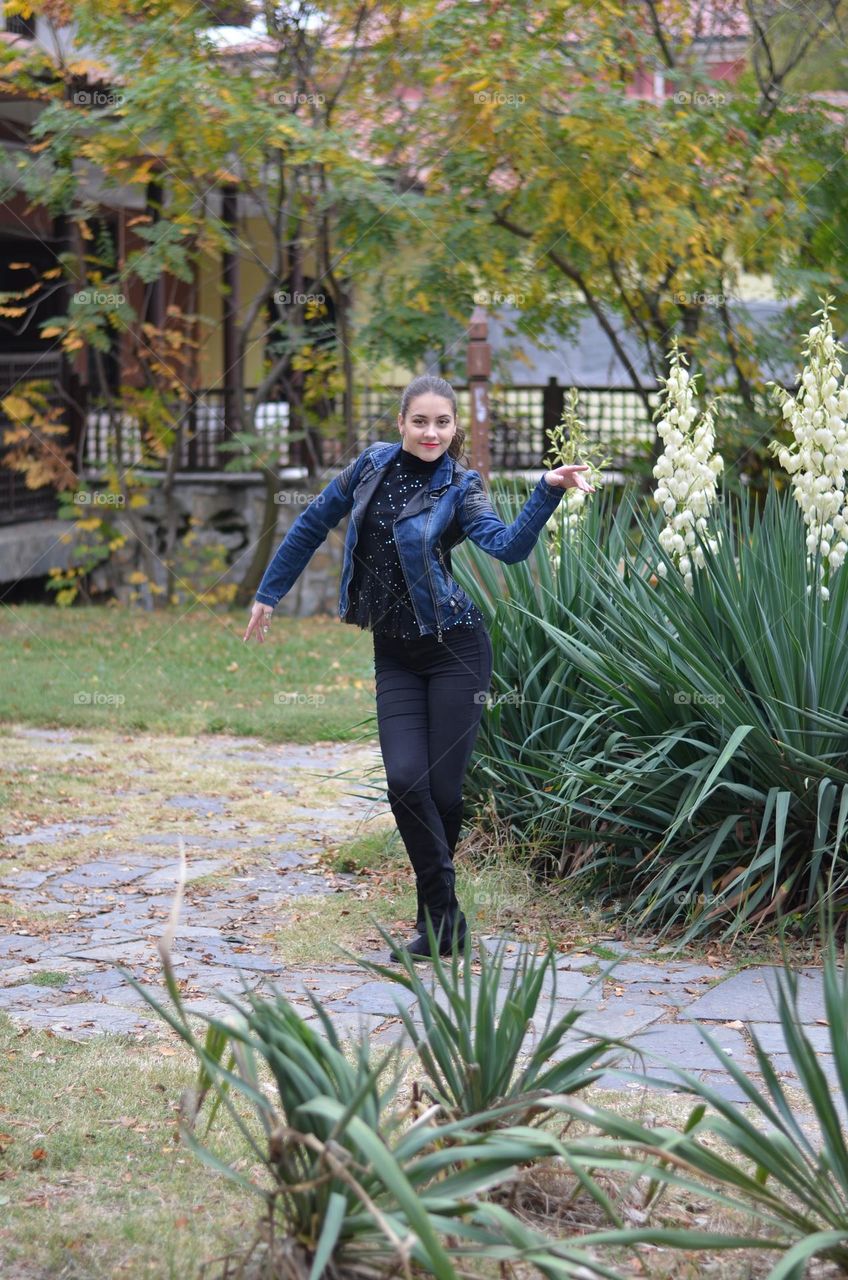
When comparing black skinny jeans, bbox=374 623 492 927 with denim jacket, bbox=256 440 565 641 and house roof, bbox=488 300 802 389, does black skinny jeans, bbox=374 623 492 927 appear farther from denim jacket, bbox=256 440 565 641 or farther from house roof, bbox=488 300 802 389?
house roof, bbox=488 300 802 389

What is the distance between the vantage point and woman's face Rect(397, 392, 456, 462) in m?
4.91

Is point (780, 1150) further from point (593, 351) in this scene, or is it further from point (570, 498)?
point (593, 351)

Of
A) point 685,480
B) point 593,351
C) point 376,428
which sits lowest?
point 685,480

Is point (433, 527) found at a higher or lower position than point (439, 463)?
lower

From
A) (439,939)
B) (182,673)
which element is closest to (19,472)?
(182,673)

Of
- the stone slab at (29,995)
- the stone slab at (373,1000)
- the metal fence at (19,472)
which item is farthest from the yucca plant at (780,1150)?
the metal fence at (19,472)

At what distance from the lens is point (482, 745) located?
618 centimetres

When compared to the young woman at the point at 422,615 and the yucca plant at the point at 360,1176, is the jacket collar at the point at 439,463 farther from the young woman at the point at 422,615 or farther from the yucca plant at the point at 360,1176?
the yucca plant at the point at 360,1176

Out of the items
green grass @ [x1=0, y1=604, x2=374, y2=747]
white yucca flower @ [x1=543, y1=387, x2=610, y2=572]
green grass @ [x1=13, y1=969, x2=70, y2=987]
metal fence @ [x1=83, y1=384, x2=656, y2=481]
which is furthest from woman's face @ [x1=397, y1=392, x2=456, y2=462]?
Result: metal fence @ [x1=83, y1=384, x2=656, y2=481]

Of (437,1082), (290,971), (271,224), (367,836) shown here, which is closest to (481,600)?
(367,836)

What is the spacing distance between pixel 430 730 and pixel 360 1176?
2541 mm

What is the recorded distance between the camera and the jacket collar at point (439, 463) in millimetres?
4980

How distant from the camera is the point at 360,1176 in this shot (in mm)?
2566

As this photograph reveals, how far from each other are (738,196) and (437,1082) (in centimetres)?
1174
